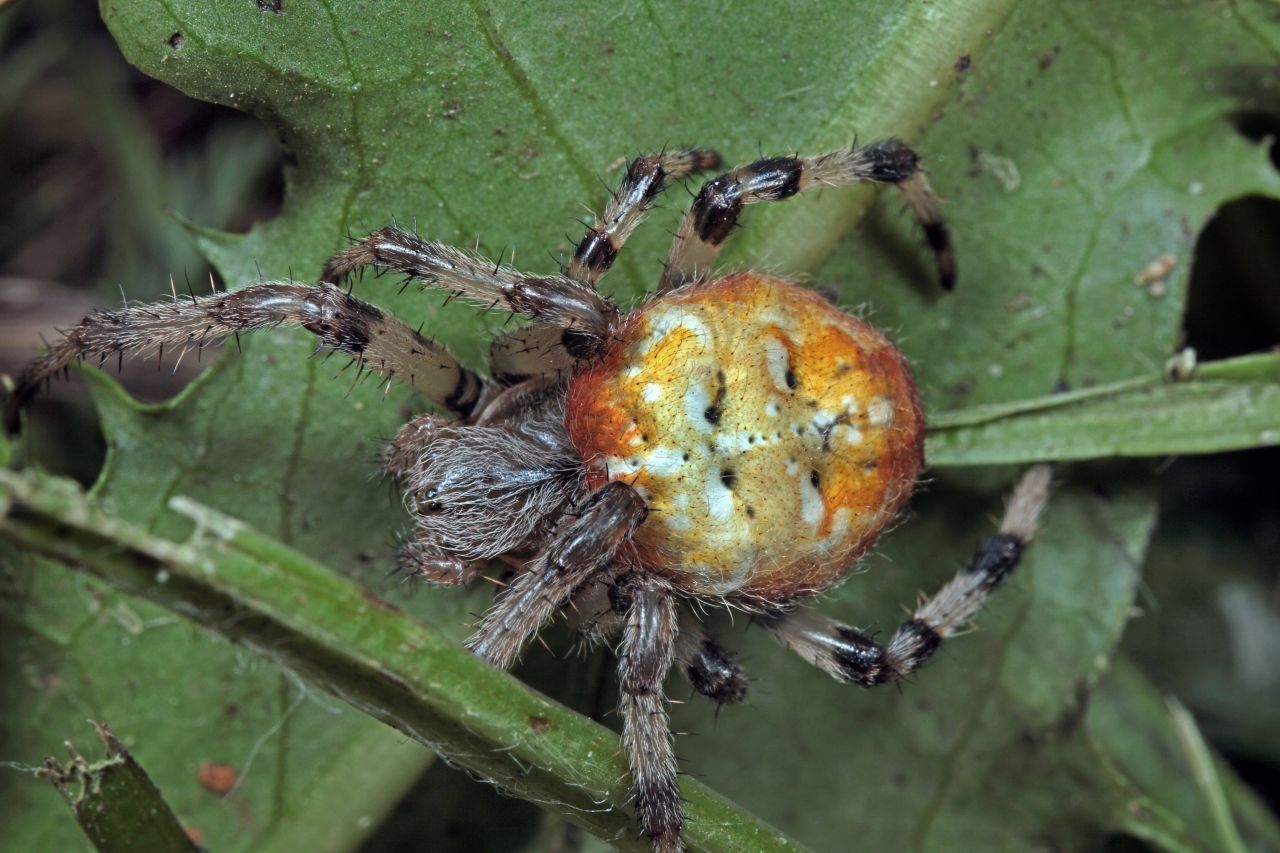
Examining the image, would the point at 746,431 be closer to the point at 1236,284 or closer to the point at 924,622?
the point at 924,622

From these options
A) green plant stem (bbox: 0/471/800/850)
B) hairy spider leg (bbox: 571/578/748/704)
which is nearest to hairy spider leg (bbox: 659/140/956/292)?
hairy spider leg (bbox: 571/578/748/704)

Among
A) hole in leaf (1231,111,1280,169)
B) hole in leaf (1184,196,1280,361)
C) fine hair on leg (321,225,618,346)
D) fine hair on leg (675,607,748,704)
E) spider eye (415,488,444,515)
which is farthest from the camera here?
hole in leaf (1184,196,1280,361)

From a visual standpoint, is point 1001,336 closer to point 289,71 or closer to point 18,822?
point 289,71

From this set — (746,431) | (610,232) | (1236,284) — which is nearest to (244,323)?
(610,232)

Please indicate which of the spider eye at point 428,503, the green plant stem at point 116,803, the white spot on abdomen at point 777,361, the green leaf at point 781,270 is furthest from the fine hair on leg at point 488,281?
the green plant stem at point 116,803

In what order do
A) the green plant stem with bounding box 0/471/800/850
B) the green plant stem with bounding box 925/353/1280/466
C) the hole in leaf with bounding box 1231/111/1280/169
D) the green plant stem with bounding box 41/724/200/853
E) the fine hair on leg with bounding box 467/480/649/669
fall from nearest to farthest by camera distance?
the green plant stem with bounding box 0/471/800/850 < the green plant stem with bounding box 41/724/200/853 < the fine hair on leg with bounding box 467/480/649/669 < the green plant stem with bounding box 925/353/1280/466 < the hole in leaf with bounding box 1231/111/1280/169

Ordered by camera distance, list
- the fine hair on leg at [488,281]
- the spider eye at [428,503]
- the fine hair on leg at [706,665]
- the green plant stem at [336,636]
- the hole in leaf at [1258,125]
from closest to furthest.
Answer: the green plant stem at [336,636] → the fine hair on leg at [488,281] → the spider eye at [428,503] → the fine hair on leg at [706,665] → the hole in leaf at [1258,125]

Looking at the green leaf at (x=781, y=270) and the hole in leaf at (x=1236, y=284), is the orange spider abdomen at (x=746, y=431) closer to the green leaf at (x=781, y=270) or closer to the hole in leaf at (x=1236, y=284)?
the green leaf at (x=781, y=270)

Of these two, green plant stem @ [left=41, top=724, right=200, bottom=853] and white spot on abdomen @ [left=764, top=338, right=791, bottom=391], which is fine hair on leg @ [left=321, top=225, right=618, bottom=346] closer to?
white spot on abdomen @ [left=764, top=338, right=791, bottom=391]
